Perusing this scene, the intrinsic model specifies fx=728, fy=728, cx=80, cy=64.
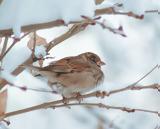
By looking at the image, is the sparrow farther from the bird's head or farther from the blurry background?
the blurry background

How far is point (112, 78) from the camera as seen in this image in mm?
5309

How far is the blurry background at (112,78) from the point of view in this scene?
14.0 ft

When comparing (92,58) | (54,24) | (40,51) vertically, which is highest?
(54,24)

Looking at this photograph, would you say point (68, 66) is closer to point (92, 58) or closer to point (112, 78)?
point (92, 58)

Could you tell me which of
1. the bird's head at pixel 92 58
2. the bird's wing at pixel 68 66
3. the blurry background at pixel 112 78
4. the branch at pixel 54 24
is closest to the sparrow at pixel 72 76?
the bird's wing at pixel 68 66

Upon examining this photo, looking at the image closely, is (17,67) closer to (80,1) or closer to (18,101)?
(80,1)

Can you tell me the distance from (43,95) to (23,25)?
2958mm

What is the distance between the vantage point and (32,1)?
173 cm

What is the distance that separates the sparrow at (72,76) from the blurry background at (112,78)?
3.19 feet

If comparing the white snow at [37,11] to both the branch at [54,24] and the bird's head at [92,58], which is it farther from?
the bird's head at [92,58]

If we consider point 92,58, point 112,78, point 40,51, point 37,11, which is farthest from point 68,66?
point 112,78

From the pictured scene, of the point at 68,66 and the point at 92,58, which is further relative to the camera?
the point at 92,58

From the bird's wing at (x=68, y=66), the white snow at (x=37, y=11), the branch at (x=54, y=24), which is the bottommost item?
the bird's wing at (x=68, y=66)

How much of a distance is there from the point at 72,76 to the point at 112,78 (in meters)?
2.81
